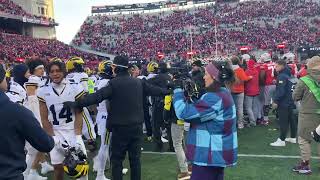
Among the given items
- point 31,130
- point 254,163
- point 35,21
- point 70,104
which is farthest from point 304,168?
point 35,21

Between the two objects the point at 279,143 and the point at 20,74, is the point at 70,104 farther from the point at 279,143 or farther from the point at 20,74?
the point at 279,143

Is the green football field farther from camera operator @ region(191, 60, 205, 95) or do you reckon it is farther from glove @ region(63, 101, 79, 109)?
glove @ region(63, 101, 79, 109)

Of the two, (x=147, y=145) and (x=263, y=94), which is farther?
(x=263, y=94)

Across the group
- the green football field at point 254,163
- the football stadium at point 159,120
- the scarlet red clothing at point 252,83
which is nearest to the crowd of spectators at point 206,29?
the scarlet red clothing at point 252,83

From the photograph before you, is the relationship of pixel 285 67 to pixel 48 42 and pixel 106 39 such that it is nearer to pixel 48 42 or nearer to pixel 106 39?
pixel 48 42

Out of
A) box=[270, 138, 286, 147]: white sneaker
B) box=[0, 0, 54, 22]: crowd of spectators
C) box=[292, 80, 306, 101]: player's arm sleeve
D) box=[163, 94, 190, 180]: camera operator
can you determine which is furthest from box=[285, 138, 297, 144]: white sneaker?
box=[0, 0, 54, 22]: crowd of spectators

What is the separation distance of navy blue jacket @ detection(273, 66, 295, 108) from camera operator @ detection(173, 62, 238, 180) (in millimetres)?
4460

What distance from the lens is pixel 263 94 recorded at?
10875mm

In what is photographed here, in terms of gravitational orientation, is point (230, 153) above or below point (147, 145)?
above

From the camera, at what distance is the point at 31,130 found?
305 centimetres

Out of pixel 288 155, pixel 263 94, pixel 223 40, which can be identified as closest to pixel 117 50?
pixel 223 40

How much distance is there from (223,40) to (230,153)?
42.8 m

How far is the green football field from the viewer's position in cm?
645

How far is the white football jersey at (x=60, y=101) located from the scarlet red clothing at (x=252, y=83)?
6.25m
